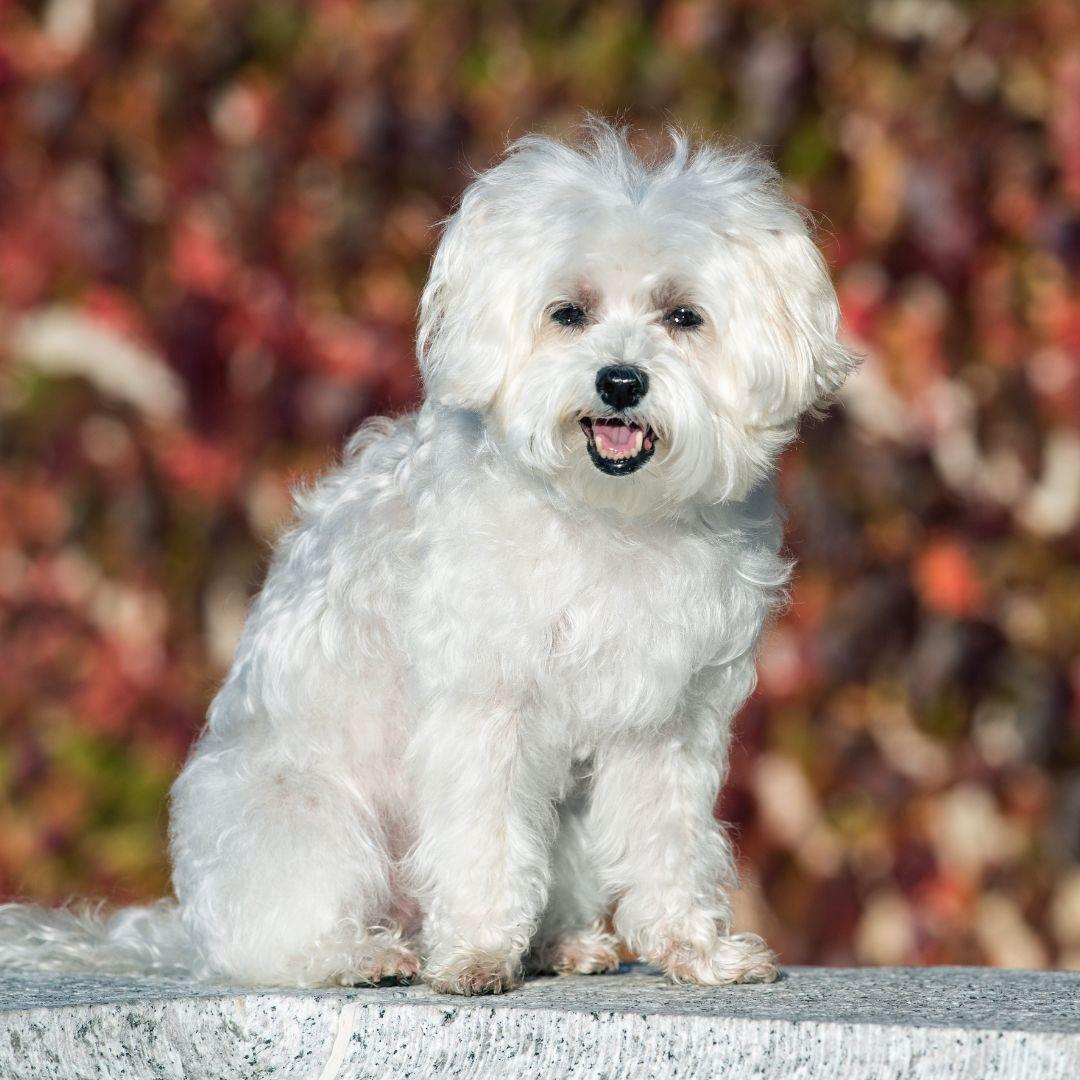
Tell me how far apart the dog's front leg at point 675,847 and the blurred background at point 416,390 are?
1.24 meters

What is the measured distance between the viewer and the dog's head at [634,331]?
3.68 metres

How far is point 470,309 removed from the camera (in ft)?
12.6

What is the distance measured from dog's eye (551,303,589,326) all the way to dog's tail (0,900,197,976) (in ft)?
5.51

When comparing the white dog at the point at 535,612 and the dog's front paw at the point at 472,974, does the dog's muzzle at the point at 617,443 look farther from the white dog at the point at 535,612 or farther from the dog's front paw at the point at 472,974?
the dog's front paw at the point at 472,974

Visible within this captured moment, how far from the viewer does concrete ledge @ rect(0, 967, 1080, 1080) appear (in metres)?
3.08

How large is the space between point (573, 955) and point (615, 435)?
1.41 metres

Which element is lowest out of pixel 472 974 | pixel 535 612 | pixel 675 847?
pixel 472 974

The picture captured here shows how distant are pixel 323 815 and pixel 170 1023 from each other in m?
0.85

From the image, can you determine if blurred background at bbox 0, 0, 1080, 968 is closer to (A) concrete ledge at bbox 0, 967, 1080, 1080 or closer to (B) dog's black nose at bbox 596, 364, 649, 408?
(B) dog's black nose at bbox 596, 364, 649, 408

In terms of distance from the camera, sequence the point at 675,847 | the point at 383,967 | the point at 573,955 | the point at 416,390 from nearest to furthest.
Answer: the point at 383,967 → the point at 675,847 → the point at 573,955 → the point at 416,390

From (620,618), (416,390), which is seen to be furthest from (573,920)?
(416,390)

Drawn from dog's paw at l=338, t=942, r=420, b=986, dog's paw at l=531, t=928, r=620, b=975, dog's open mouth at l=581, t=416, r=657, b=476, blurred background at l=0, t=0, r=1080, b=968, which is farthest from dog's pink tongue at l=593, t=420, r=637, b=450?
blurred background at l=0, t=0, r=1080, b=968

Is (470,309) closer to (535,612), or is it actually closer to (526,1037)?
(535,612)

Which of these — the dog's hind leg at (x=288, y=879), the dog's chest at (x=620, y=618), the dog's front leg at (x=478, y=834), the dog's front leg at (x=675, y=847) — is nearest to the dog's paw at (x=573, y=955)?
the dog's front leg at (x=675, y=847)
